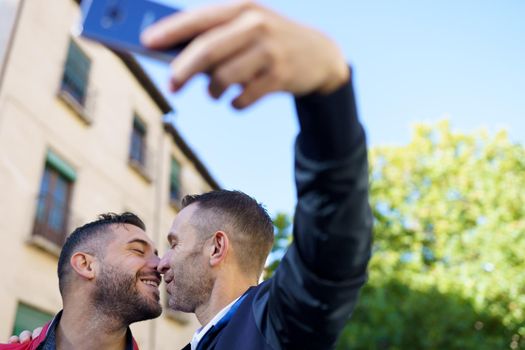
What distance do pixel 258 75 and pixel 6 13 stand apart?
450 inches

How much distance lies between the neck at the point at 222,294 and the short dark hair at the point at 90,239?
1.47 metres

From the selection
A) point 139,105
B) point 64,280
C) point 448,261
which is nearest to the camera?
point 64,280

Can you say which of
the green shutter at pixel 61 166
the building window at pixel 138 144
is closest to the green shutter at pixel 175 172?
the building window at pixel 138 144

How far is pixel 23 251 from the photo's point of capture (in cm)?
975

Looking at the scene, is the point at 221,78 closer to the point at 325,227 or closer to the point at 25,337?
the point at 325,227

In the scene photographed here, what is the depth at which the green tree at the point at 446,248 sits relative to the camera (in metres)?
14.6

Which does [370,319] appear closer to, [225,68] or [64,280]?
[64,280]

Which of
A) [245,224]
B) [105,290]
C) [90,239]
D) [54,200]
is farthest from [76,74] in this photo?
[245,224]

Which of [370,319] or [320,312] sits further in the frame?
[370,319]

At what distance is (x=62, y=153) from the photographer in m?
11.6

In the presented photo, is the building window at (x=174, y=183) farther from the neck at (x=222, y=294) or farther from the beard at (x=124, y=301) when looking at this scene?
the neck at (x=222, y=294)

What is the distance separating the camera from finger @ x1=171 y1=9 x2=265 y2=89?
3.09 feet

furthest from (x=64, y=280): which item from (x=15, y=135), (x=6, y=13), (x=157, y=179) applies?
(x=157, y=179)

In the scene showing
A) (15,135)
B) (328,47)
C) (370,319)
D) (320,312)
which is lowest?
(370,319)
